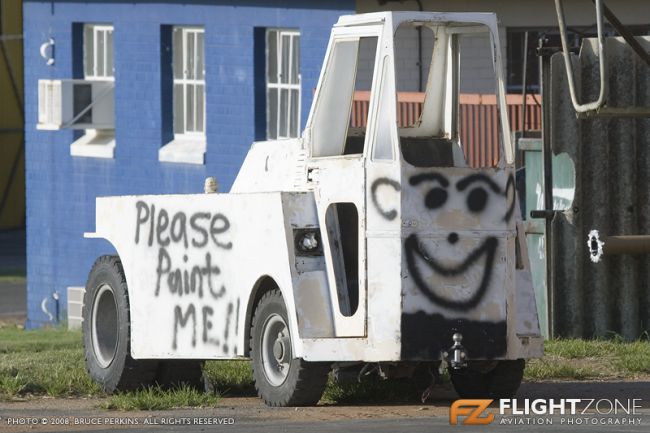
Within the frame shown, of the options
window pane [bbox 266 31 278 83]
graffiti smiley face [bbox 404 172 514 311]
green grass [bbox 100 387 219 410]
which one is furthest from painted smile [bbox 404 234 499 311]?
window pane [bbox 266 31 278 83]

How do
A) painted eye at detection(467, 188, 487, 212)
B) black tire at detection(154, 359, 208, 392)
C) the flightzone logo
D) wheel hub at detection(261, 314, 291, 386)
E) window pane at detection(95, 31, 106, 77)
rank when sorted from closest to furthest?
1. the flightzone logo
2. painted eye at detection(467, 188, 487, 212)
3. wheel hub at detection(261, 314, 291, 386)
4. black tire at detection(154, 359, 208, 392)
5. window pane at detection(95, 31, 106, 77)

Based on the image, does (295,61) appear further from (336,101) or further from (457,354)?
(457,354)

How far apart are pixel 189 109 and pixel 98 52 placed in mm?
2125

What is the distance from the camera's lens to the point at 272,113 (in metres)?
22.2

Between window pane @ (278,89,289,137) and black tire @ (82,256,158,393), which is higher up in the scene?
window pane @ (278,89,289,137)

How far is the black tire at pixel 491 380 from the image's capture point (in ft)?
36.0

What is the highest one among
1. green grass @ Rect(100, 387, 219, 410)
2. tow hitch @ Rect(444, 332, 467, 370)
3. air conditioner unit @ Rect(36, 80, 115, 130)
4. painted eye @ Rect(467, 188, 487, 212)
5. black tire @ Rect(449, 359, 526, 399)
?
air conditioner unit @ Rect(36, 80, 115, 130)

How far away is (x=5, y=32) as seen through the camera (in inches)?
1486

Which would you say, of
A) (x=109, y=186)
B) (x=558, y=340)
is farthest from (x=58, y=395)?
(x=109, y=186)

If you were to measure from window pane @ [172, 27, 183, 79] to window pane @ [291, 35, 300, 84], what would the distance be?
2.07m

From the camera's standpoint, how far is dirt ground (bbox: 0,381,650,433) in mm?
10320

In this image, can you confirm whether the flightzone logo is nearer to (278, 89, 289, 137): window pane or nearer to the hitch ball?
the hitch ball

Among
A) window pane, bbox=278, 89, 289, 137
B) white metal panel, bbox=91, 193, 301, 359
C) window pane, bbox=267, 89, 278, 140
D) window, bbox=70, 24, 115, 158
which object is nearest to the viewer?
white metal panel, bbox=91, 193, 301, 359

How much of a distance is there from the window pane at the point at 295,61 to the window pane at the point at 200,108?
164cm
